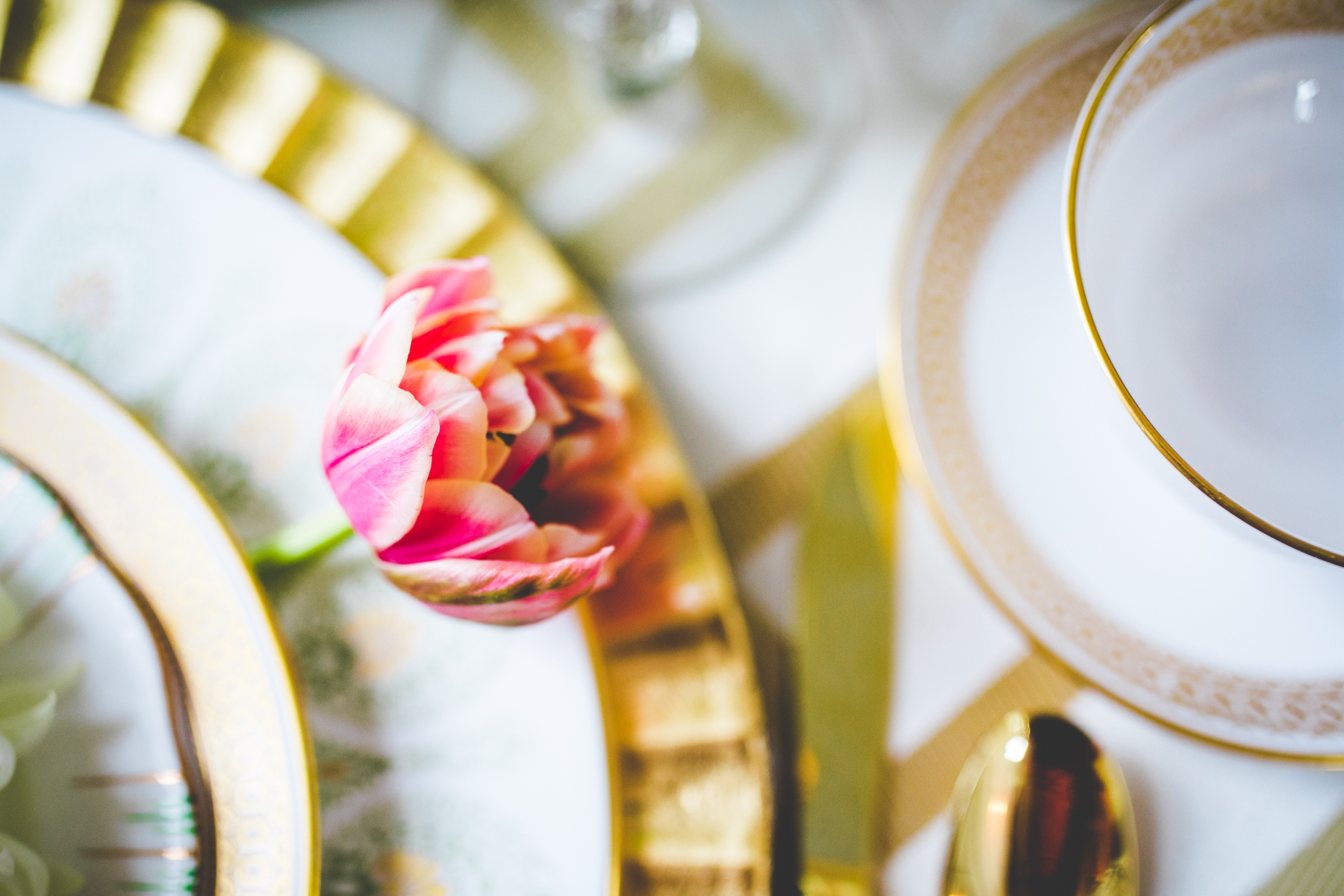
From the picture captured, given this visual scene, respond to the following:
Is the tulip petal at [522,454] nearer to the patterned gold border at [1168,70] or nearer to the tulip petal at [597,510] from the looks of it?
the tulip petal at [597,510]

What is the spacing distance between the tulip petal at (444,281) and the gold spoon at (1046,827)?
0.92 ft

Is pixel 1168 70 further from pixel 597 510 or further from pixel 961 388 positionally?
pixel 597 510

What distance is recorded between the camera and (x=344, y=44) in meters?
0.39

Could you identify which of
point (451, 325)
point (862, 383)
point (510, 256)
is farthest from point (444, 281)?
point (862, 383)

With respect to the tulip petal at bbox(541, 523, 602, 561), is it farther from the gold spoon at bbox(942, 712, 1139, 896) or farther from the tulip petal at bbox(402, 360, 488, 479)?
the gold spoon at bbox(942, 712, 1139, 896)

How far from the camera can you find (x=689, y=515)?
0.33 metres

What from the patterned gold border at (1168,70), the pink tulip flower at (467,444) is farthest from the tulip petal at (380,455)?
the patterned gold border at (1168,70)

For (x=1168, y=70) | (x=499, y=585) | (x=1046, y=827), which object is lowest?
(x=1046, y=827)

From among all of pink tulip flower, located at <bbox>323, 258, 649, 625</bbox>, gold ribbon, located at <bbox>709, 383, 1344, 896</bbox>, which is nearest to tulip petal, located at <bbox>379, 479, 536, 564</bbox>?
pink tulip flower, located at <bbox>323, 258, 649, 625</bbox>

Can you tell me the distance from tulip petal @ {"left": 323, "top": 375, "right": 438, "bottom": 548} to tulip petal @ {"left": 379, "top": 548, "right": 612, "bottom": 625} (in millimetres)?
15

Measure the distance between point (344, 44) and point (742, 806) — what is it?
408 millimetres

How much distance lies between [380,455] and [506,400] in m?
0.04

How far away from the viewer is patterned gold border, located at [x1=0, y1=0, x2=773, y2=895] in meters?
0.30

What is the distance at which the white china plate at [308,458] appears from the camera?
0.29 metres
